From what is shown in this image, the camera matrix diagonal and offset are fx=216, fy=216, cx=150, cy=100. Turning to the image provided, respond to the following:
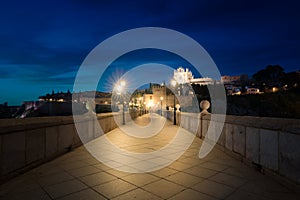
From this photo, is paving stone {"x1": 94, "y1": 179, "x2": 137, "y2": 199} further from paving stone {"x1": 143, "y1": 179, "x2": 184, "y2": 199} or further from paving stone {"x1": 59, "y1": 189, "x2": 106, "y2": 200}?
paving stone {"x1": 143, "y1": 179, "x2": 184, "y2": 199}

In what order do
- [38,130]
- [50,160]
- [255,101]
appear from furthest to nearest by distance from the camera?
1. [255,101]
2. [50,160]
3. [38,130]

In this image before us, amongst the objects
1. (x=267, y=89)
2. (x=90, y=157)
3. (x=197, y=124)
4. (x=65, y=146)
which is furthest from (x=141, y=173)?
(x=267, y=89)

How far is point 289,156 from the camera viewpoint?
3678mm

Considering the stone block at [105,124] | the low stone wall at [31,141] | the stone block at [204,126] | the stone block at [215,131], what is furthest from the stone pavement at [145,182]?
the stone block at [105,124]

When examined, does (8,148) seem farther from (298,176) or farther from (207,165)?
(298,176)

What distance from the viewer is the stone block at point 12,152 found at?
3.95 meters

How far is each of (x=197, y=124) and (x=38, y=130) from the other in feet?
24.2

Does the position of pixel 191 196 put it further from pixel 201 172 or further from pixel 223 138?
pixel 223 138

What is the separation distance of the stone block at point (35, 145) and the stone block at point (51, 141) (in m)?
0.19

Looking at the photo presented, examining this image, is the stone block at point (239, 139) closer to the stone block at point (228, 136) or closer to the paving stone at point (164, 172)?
the stone block at point (228, 136)

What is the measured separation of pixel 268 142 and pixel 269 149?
5.3 inches

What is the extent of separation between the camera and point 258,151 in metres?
4.65

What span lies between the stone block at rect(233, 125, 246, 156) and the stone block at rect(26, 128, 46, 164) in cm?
492

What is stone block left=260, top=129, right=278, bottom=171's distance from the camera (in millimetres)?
4054
